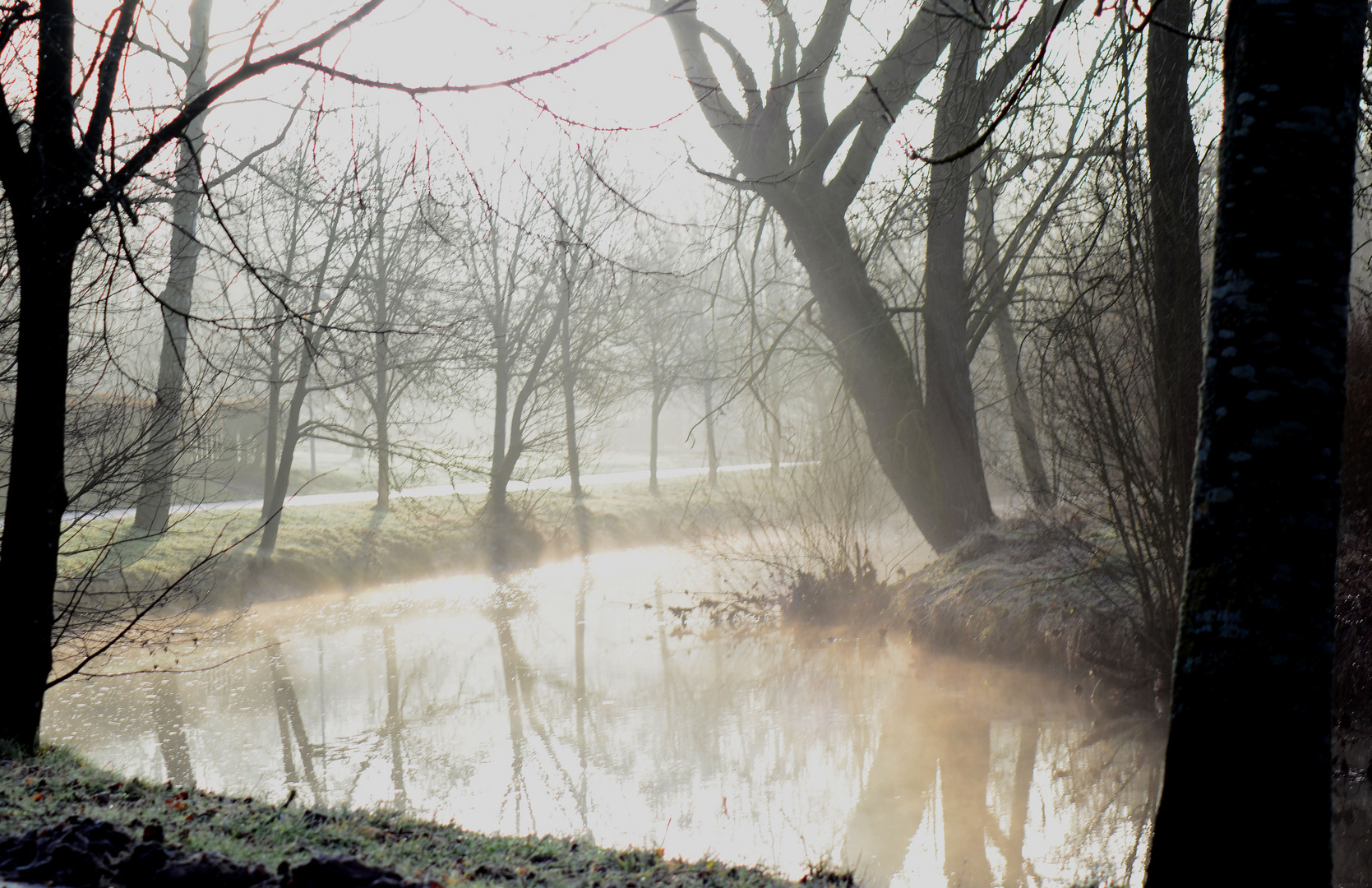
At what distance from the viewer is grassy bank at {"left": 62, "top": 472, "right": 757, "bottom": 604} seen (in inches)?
554

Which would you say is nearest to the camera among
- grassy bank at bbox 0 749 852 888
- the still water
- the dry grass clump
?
grassy bank at bbox 0 749 852 888

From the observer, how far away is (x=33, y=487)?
5.05 metres

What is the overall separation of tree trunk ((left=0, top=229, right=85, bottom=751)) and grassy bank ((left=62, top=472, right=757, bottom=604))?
694cm

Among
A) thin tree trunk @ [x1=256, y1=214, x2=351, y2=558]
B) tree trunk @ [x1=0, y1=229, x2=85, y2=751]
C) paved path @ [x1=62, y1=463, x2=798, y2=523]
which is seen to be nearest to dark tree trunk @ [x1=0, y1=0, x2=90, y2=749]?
tree trunk @ [x1=0, y1=229, x2=85, y2=751]

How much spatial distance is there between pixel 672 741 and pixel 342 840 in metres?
4.73

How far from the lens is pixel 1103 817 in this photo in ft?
20.9

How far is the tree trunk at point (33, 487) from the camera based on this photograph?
5.03 metres

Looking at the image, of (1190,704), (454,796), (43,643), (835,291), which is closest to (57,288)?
(43,643)

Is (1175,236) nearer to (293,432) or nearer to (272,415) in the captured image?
(293,432)

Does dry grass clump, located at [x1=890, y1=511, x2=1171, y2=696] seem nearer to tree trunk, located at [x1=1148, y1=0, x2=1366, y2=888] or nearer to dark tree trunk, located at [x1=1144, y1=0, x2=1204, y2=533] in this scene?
dark tree trunk, located at [x1=1144, y1=0, x2=1204, y2=533]

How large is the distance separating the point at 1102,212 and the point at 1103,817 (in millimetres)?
4064

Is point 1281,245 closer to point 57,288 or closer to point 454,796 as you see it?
point 57,288

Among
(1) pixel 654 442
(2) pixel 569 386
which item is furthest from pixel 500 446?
(1) pixel 654 442

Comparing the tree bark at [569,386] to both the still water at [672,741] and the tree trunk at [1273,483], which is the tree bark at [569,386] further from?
the tree trunk at [1273,483]
